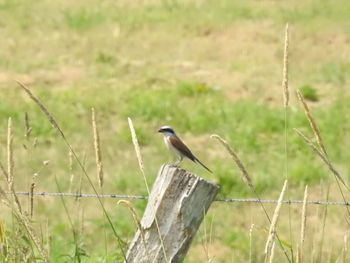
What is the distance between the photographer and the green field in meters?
8.88

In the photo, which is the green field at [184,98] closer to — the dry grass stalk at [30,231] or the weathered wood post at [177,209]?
the weathered wood post at [177,209]

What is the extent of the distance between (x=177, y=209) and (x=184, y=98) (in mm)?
9609

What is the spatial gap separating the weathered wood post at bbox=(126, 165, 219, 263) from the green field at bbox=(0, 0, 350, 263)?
195 cm

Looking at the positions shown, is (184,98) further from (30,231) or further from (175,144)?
(30,231)

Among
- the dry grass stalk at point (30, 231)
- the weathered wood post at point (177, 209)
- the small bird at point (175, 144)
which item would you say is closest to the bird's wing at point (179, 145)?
the small bird at point (175, 144)

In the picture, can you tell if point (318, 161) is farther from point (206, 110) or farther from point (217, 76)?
point (217, 76)

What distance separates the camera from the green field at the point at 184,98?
29.1 feet

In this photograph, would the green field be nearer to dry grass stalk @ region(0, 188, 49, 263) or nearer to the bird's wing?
the bird's wing

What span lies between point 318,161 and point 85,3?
359 inches

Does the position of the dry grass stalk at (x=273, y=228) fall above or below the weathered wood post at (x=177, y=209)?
above

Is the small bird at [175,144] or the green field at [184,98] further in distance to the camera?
the green field at [184,98]

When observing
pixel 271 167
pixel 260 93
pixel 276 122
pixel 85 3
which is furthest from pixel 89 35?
pixel 271 167

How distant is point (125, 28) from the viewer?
1686 cm

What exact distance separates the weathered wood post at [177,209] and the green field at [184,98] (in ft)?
6.40
